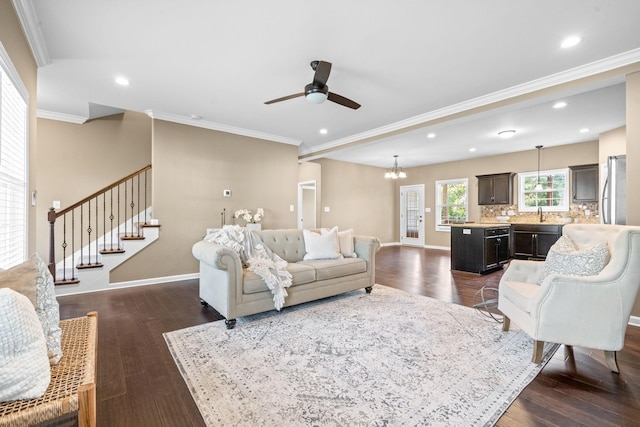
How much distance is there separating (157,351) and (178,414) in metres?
0.90

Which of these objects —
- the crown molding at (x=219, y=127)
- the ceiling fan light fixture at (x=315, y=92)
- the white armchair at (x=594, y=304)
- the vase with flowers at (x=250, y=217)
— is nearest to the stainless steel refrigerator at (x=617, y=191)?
the white armchair at (x=594, y=304)

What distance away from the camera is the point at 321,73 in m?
2.76

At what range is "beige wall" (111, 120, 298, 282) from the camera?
4648mm

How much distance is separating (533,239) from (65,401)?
7.87 metres

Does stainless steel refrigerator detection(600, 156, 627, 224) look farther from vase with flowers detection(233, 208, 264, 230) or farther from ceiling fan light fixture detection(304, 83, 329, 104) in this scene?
vase with flowers detection(233, 208, 264, 230)

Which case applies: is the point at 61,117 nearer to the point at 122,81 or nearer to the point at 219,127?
the point at 122,81

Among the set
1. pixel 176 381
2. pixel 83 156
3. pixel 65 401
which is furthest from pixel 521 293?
pixel 83 156

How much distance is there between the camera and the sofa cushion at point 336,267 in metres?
3.49

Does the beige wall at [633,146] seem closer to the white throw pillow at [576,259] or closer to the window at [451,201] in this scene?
the white throw pillow at [576,259]

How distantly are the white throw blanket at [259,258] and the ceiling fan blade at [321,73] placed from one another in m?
1.86

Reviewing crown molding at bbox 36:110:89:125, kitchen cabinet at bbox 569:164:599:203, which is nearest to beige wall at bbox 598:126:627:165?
kitchen cabinet at bbox 569:164:599:203

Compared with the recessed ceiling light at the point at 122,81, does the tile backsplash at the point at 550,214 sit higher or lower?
lower

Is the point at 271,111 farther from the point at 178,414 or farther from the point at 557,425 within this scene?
the point at 557,425

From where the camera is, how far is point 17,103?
2.35m
